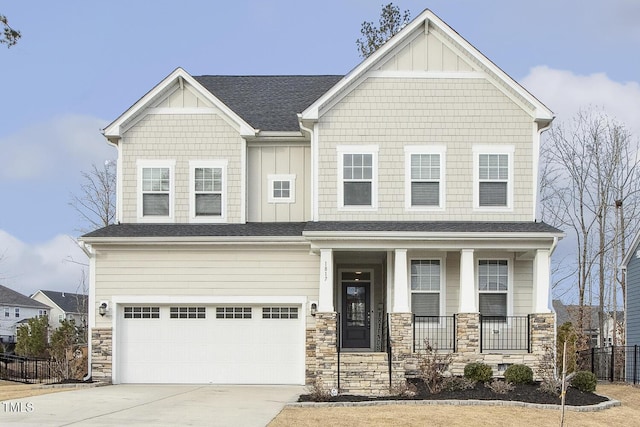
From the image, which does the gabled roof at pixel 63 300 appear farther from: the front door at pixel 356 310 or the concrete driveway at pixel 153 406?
the concrete driveway at pixel 153 406

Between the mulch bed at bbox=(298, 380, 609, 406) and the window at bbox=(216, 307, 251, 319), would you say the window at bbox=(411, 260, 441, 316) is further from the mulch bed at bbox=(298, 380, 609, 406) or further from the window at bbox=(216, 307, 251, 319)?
the window at bbox=(216, 307, 251, 319)

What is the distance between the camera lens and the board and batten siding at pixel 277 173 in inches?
918

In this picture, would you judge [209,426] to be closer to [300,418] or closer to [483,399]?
[300,418]

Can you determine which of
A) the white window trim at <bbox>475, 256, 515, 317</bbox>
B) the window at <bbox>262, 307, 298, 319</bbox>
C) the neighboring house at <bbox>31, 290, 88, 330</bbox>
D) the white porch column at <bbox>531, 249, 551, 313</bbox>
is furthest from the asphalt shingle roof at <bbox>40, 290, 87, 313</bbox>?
the white porch column at <bbox>531, 249, 551, 313</bbox>

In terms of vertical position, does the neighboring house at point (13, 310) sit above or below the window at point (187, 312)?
below

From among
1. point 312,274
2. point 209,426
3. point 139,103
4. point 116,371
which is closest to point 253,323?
point 312,274

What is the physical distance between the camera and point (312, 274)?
22125 millimetres

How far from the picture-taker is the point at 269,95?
25969 millimetres

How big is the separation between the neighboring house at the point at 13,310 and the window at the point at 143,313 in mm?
49611

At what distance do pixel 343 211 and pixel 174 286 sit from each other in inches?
194

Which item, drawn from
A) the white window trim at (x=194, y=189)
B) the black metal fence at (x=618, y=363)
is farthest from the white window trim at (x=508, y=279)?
the white window trim at (x=194, y=189)

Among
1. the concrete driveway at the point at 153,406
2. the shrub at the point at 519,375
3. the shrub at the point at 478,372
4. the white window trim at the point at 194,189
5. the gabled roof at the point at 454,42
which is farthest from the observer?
the white window trim at the point at 194,189

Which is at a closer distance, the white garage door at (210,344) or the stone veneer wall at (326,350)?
the stone veneer wall at (326,350)

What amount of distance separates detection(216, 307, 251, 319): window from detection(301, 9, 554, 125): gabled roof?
5.34 m
